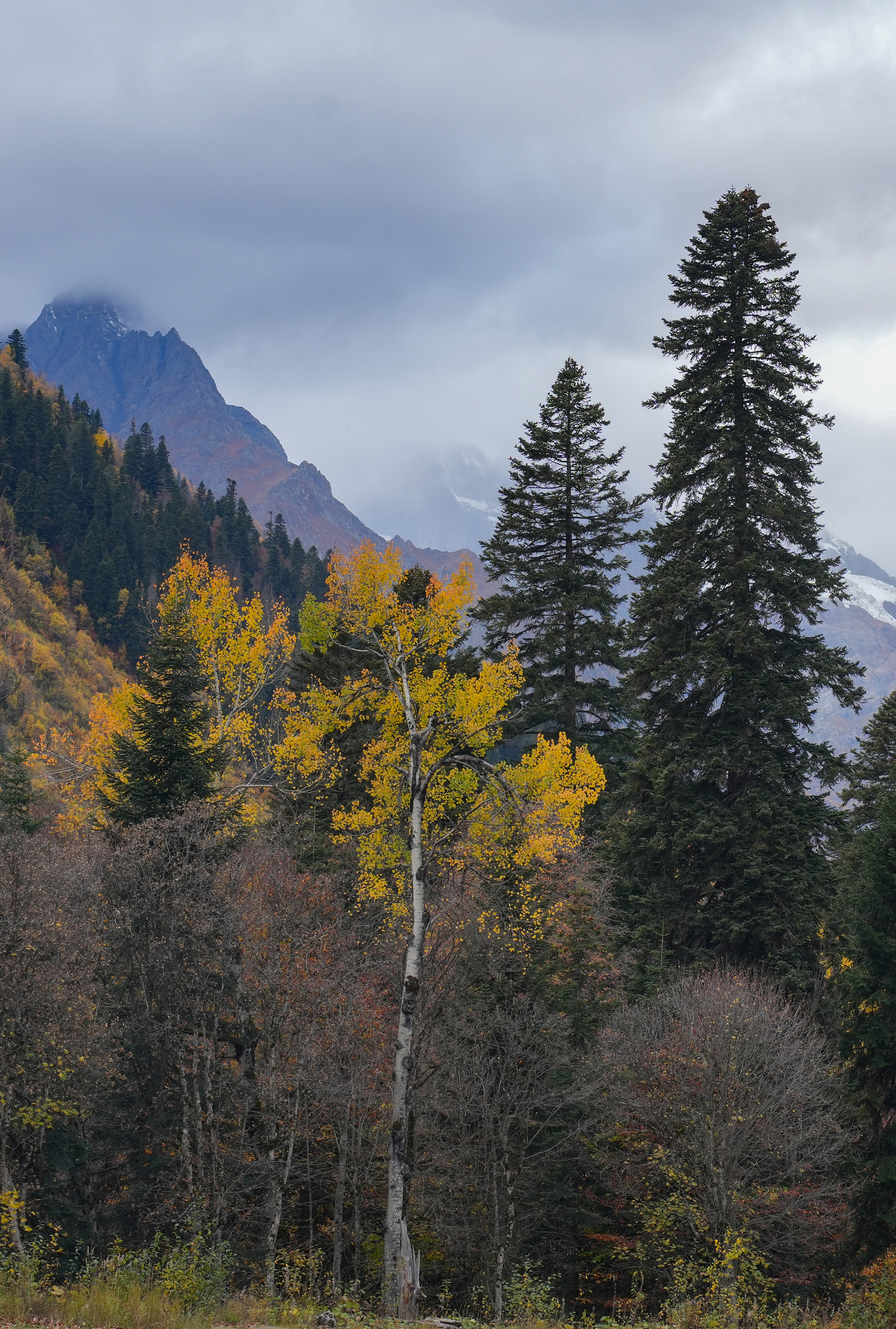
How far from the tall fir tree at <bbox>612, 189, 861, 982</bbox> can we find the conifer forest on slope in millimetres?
104

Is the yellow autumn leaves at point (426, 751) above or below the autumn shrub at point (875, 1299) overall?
above

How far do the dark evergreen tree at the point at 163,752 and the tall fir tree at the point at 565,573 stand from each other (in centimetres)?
1099

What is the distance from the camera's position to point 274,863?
22469 millimetres

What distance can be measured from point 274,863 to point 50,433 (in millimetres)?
111770

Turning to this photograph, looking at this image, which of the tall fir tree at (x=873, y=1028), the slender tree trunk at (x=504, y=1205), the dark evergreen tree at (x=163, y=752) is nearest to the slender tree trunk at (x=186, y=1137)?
the dark evergreen tree at (x=163, y=752)

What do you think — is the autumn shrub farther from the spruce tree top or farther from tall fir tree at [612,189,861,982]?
the spruce tree top

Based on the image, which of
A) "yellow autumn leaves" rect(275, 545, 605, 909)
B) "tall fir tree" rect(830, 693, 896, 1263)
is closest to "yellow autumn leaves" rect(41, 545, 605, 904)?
"yellow autumn leaves" rect(275, 545, 605, 909)

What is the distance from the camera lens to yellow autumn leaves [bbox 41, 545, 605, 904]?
54.7 ft

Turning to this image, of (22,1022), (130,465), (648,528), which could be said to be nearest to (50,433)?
(130,465)

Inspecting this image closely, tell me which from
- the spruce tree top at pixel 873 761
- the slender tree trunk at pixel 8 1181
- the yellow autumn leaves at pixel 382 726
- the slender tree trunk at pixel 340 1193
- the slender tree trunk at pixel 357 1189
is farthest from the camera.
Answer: the spruce tree top at pixel 873 761

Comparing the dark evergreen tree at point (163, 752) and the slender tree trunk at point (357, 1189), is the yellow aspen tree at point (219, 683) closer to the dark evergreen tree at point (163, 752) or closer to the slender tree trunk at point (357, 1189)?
the dark evergreen tree at point (163, 752)

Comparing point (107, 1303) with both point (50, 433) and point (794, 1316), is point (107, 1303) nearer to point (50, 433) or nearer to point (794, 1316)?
point (794, 1316)

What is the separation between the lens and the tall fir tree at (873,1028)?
59.2 ft

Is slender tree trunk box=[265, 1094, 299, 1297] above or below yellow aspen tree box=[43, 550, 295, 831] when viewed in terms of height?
below
